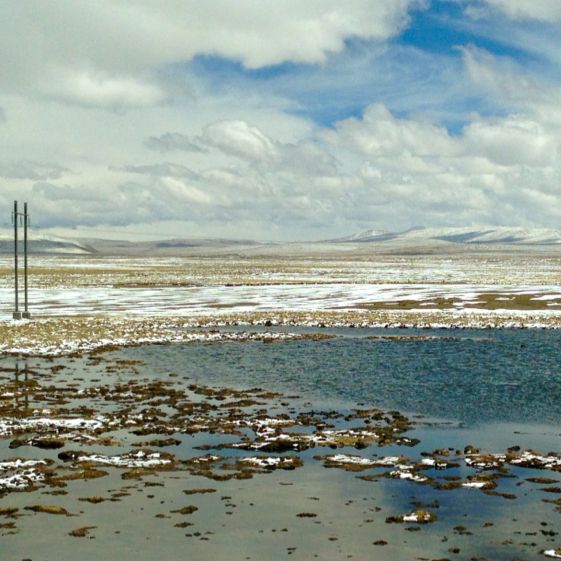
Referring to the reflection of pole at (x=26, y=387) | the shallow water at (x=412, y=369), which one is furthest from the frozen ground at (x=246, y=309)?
the reflection of pole at (x=26, y=387)

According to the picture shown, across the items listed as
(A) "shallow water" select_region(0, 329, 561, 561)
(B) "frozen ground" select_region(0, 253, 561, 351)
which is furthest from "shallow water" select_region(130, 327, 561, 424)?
(B) "frozen ground" select_region(0, 253, 561, 351)

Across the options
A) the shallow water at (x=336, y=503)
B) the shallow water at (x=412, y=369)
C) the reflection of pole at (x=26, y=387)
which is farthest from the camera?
the shallow water at (x=412, y=369)

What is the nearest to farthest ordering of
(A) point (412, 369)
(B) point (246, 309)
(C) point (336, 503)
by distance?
(C) point (336, 503) → (A) point (412, 369) → (B) point (246, 309)

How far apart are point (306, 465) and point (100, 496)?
4932mm

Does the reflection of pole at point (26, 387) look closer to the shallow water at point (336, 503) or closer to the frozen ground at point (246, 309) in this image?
the shallow water at point (336, 503)

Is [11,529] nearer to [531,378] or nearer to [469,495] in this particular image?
[469,495]

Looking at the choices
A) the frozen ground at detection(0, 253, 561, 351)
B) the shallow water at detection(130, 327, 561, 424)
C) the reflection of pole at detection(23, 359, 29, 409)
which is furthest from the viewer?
the frozen ground at detection(0, 253, 561, 351)

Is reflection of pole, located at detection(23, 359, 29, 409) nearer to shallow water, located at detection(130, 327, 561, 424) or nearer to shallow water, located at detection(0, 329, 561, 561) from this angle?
shallow water, located at detection(0, 329, 561, 561)

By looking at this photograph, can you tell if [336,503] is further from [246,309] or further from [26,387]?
[246,309]

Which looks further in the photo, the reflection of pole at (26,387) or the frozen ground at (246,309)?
the frozen ground at (246,309)

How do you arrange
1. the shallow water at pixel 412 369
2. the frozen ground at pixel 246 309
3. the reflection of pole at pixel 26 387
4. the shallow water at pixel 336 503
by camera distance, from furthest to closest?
1. the frozen ground at pixel 246 309
2. the shallow water at pixel 412 369
3. the reflection of pole at pixel 26 387
4. the shallow water at pixel 336 503

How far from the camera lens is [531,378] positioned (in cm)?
2792

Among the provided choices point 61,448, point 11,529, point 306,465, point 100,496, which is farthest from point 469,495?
point 61,448

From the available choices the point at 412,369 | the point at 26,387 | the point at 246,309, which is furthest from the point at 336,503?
the point at 246,309
